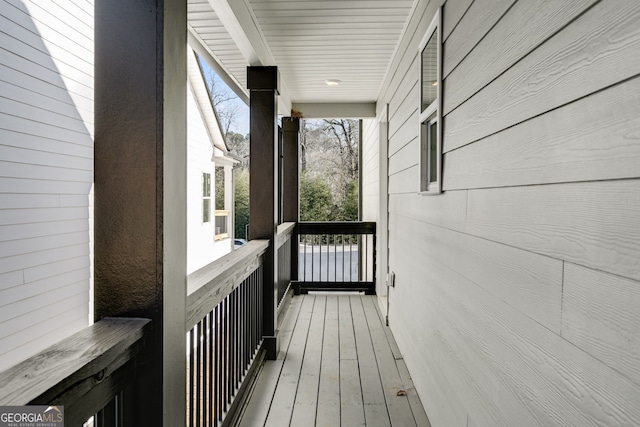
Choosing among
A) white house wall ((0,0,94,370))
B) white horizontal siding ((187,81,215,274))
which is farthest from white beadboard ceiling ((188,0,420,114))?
white horizontal siding ((187,81,215,274))

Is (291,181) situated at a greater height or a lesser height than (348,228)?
greater

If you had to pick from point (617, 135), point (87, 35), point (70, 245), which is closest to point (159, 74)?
point (617, 135)

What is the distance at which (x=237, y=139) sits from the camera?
627 inches

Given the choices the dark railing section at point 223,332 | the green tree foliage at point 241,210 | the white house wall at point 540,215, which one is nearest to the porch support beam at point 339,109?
the dark railing section at point 223,332

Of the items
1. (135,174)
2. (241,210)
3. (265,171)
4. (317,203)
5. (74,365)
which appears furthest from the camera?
(241,210)

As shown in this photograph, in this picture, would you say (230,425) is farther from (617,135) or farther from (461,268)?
(617,135)

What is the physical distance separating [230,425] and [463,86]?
209 centimetres

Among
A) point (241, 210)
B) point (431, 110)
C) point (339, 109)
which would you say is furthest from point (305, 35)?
point (241, 210)

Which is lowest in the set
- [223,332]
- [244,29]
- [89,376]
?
[223,332]

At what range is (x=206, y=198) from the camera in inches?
355

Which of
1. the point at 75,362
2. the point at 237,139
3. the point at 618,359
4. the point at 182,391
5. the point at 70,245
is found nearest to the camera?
the point at 618,359

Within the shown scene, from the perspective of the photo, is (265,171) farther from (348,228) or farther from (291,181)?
(348,228)

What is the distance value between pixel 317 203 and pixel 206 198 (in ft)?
8.87

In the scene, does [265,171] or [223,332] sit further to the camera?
[265,171]
